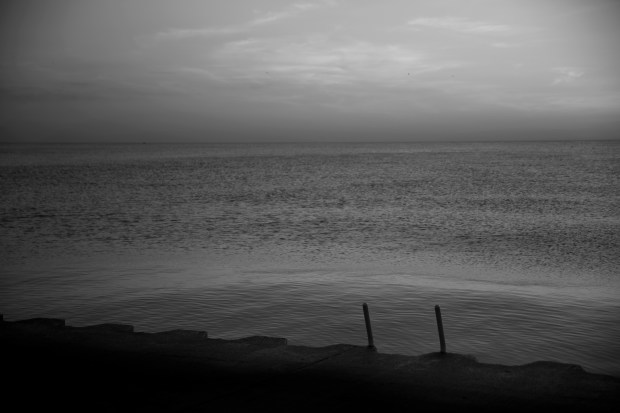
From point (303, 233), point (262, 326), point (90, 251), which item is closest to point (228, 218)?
point (303, 233)

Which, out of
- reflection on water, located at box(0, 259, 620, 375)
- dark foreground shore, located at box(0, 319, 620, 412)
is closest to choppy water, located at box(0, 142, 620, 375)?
reflection on water, located at box(0, 259, 620, 375)

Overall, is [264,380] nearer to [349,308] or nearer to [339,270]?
[349,308]

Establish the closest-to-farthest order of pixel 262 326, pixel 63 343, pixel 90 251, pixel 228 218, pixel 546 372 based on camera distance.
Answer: pixel 546 372, pixel 63 343, pixel 262 326, pixel 90 251, pixel 228 218

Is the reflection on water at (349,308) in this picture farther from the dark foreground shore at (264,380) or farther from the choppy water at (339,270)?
the dark foreground shore at (264,380)

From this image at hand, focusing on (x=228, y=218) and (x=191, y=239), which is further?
(x=228, y=218)

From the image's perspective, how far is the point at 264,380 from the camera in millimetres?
11250

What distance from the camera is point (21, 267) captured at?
88.5 ft

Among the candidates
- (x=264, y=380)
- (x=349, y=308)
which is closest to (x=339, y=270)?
(x=349, y=308)

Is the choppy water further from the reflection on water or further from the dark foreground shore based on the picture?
the dark foreground shore

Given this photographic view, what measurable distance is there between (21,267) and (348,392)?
21263 mm

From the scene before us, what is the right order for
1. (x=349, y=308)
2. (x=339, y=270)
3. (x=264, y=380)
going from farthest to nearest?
1. (x=339, y=270)
2. (x=349, y=308)
3. (x=264, y=380)

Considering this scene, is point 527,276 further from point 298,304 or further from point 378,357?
point 378,357

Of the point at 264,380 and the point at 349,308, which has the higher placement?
the point at 264,380

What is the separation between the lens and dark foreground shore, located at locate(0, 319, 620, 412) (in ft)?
33.0
